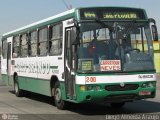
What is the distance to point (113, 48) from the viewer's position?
13.3 metres

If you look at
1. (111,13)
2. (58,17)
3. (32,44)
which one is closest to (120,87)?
(111,13)

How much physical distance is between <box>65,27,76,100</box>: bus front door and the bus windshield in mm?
617

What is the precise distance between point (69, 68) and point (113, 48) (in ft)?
4.86

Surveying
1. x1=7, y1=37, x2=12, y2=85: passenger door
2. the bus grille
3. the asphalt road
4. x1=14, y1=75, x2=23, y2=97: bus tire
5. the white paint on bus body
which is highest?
x1=7, y1=37, x2=12, y2=85: passenger door

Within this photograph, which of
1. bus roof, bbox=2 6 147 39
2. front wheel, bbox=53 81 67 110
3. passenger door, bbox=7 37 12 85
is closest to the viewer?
bus roof, bbox=2 6 147 39

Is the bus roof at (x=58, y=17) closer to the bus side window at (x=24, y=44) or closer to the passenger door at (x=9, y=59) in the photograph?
the bus side window at (x=24, y=44)

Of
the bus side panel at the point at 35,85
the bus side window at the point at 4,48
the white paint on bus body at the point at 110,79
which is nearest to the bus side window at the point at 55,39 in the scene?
the bus side panel at the point at 35,85

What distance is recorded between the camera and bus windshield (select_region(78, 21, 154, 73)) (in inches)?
A: 514

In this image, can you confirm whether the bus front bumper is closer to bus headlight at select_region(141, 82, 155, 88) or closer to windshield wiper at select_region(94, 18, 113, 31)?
bus headlight at select_region(141, 82, 155, 88)

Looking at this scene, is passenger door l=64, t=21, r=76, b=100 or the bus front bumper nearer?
the bus front bumper

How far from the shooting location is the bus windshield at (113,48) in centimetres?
1305

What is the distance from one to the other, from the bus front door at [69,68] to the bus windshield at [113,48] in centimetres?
62

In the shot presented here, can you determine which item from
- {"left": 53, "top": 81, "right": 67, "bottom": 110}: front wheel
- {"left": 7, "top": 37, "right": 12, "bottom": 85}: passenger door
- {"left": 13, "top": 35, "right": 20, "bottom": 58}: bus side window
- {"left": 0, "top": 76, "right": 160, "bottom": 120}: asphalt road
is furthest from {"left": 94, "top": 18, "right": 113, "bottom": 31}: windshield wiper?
{"left": 7, "top": 37, "right": 12, "bottom": 85}: passenger door

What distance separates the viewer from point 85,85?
42.2ft
